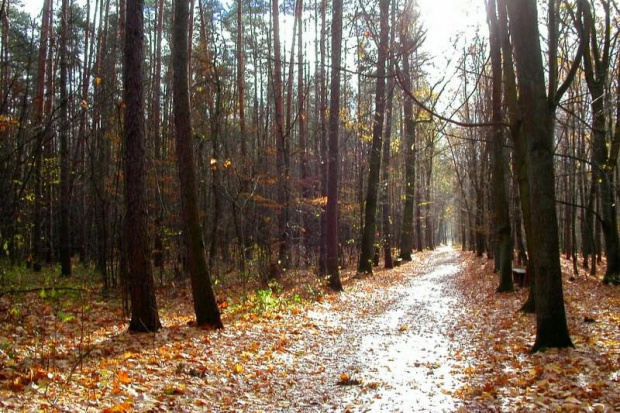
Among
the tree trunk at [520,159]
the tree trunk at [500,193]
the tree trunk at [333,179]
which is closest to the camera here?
the tree trunk at [520,159]

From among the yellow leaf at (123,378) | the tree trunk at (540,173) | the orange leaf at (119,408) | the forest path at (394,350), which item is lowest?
the forest path at (394,350)

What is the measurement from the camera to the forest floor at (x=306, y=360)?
5.32m

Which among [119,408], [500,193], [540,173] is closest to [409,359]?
[540,173]

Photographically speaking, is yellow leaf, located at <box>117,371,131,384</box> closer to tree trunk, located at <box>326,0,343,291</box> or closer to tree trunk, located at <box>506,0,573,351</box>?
tree trunk, located at <box>506,0,573,351</box>

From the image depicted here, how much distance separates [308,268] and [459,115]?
13546 mm

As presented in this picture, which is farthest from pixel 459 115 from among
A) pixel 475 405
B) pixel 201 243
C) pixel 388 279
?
pixel 475 405

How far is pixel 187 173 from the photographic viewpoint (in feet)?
31.1

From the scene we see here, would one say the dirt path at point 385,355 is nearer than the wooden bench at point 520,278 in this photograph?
Yes

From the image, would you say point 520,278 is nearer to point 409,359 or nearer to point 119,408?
point 409,359

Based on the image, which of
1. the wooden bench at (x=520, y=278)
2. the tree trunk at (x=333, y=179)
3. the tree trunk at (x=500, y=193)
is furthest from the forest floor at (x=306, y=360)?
the tree trunk at (x=333, y=179)

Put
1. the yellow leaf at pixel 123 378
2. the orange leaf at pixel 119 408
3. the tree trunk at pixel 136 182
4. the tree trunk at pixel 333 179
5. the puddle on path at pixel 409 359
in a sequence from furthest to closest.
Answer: the tree trunk at pixel 333 179, the tree trunk at pixel 136 182, the puddle on path at pixel 409 359, the yellow leaf at pixel 123 378, the orange leaf at pixel 119 408

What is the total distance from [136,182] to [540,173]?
6715mm

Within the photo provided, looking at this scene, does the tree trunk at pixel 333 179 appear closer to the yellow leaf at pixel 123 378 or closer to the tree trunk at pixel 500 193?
the tree trunk at pixel 500 193

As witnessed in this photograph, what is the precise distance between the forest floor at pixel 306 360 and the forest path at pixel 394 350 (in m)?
0.03
